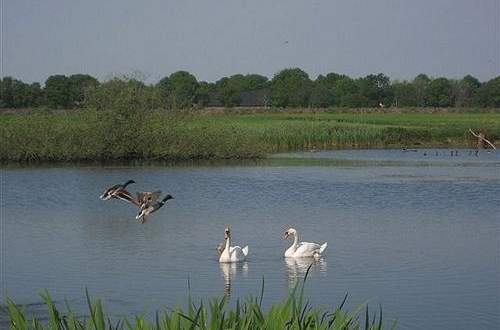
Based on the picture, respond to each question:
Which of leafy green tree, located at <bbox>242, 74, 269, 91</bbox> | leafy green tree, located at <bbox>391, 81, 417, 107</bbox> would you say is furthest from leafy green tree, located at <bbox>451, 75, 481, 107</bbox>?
leafy green tree, located at <bbox>242, 74, 269, 91</bbox>

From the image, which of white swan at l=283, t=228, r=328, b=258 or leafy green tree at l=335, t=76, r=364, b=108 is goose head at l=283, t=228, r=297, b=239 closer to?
white swan at l=283, t=228, r=328, b=258

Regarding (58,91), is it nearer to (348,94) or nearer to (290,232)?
(348,94)

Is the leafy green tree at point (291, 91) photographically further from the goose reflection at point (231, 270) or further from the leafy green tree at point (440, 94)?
the goose reflection at point (231, 270)

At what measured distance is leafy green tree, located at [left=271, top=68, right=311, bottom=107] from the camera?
101688mm

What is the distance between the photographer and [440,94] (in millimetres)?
108000

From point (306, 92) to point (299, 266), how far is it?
292ft

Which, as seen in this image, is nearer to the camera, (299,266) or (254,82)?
(299,266)

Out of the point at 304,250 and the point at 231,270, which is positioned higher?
the point at 304,250

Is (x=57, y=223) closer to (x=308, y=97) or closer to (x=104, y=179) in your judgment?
(x=104, y=179)

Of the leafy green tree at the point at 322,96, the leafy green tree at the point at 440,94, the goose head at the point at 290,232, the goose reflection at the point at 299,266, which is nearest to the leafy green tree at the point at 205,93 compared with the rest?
the leafy green tree at the point at 322,96

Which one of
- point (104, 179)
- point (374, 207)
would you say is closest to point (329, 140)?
point (104, 179)

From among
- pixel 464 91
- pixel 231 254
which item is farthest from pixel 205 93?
pixel 231 254

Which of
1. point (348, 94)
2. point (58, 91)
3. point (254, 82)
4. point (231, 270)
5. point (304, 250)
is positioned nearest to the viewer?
point (231, 270)

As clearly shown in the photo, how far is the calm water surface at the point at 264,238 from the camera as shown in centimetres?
1212
